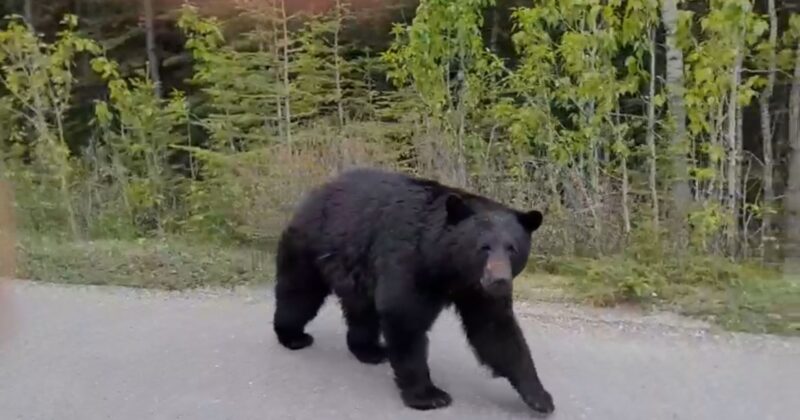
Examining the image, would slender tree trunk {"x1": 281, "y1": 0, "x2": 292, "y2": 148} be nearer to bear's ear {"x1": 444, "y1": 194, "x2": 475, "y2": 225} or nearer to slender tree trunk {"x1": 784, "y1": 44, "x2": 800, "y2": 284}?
slender tree trunk {"x1": 784, "y1": 44, "x2": 800, "y2": 284}

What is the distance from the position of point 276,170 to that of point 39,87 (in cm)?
339

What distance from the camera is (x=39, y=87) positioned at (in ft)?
35.2

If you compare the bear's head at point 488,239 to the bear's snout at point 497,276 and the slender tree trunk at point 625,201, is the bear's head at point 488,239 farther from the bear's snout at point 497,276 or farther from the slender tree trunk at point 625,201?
the slender tree trunk at point 625,201

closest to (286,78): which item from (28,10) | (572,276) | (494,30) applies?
(494,30)

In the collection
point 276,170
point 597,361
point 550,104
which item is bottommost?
point 597,361

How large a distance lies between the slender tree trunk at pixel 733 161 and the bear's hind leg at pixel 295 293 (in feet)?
12.1

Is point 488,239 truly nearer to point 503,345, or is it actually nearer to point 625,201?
point 503,345

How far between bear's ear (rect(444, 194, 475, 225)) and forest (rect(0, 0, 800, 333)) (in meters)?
2.20

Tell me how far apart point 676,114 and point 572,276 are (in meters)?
1.94

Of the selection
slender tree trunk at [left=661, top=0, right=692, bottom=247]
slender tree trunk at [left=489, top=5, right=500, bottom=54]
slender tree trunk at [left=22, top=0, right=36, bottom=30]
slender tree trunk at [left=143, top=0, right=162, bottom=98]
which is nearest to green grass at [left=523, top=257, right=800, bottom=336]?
slender tree trunk at [left=661, top=0, right=692, bottom=247]

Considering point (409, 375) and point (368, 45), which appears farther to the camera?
point (368, 45)

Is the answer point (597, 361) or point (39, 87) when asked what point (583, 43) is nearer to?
point (597, 361)

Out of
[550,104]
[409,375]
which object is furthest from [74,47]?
[409,375]

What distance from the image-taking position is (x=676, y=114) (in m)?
8.13
